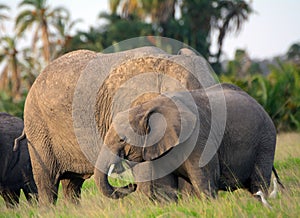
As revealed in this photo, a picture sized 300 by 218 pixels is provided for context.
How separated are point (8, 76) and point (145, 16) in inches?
340

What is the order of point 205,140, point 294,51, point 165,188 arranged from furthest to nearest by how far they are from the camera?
point 294,51 → point 165,188 → point 205,140

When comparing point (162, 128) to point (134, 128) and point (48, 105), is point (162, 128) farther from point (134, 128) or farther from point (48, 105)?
point (48, 105)

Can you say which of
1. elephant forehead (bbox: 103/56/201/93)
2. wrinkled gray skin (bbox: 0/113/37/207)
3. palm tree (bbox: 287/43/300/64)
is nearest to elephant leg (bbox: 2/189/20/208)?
wrinkled gray skin (bbox: 0/113/37/207)

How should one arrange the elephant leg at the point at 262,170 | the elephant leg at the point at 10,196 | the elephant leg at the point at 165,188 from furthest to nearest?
the elephant leg at the point at 10,196 < the elephant leg at the point at 262,170 < the elephant leg at the point at 165,188

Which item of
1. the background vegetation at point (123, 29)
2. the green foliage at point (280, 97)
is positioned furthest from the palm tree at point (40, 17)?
the green foliage at point (280, 97)

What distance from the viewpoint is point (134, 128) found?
6090 millimetres

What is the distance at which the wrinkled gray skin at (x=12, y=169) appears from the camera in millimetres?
9734

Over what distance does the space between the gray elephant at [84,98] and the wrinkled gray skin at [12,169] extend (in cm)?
148

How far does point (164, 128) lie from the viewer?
6.06m

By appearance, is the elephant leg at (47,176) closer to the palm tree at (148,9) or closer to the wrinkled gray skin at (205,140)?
the wrinkled gray skin at (205,140)

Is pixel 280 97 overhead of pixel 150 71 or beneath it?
beneath

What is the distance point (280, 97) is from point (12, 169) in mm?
10173

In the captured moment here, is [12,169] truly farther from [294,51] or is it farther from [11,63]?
[294,51]

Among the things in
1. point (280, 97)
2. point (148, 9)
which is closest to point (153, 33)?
point (148, 9)
